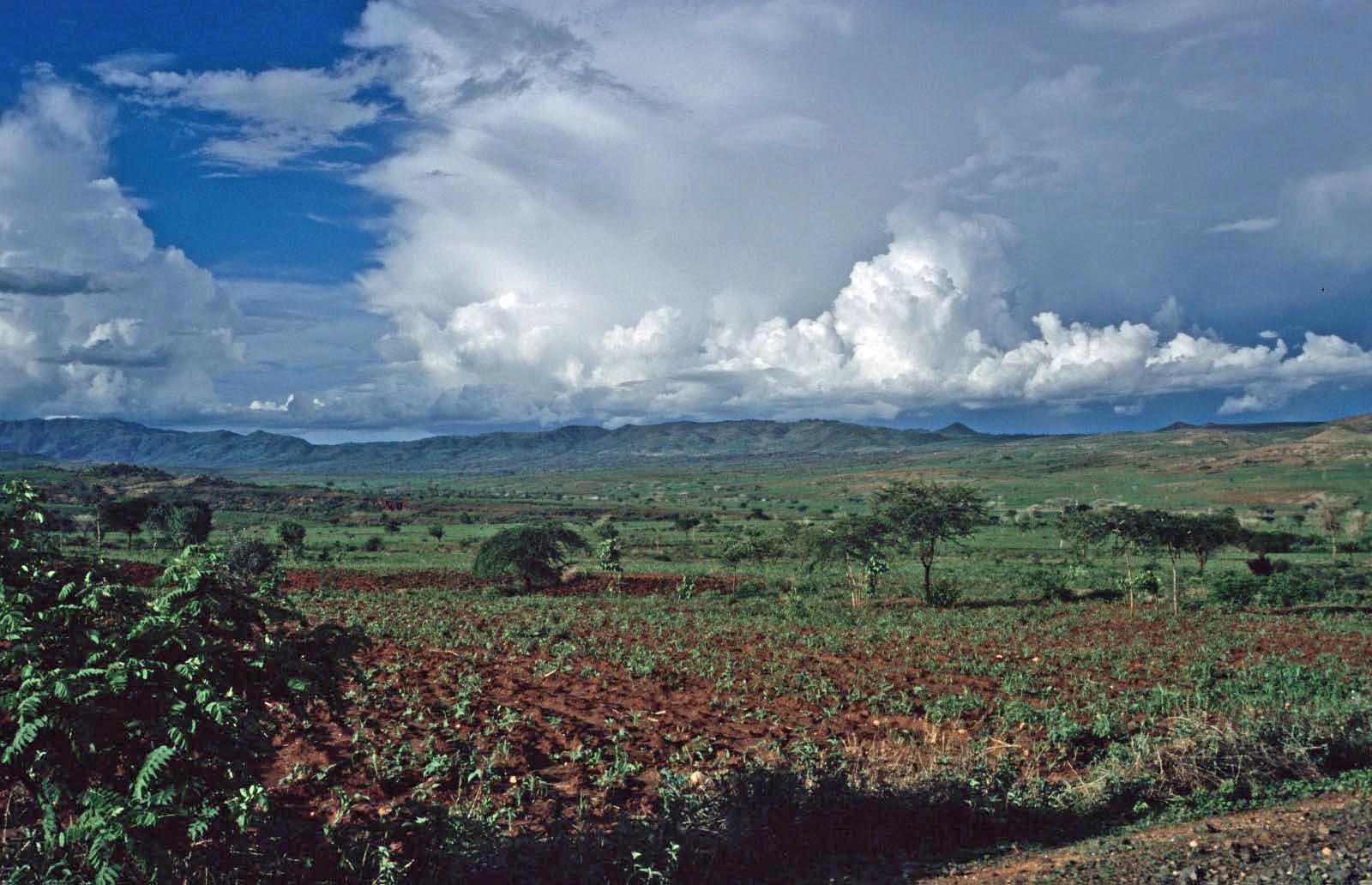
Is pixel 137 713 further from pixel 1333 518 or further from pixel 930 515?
pixel 1333 518

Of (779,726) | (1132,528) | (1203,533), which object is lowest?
(779,726)

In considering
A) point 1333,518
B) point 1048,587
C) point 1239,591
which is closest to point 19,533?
point 1048,587

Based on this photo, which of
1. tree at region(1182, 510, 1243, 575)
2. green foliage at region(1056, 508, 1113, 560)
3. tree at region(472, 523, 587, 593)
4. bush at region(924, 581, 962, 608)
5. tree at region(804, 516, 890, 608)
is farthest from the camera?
tree at region(472, 523, 587, 593)

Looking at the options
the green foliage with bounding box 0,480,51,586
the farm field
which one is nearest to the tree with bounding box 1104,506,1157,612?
the farm field

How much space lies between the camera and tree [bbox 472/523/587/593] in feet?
123

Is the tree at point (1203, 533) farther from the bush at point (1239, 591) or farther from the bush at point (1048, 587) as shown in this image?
the bush at point (1048, 587)

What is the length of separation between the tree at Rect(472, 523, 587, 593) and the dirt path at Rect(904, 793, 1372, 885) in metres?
31.3

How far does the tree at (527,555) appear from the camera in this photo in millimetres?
37562

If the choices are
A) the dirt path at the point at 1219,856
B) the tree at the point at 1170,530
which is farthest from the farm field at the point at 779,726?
the tree at the point at 1170,530

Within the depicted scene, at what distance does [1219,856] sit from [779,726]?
6588 millimetres

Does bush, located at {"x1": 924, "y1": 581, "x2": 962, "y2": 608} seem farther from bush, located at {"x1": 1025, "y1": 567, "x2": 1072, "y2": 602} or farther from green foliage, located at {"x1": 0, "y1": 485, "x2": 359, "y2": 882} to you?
green foliage, located at {"x1": 0, "y1": 485, "x2": 359, "y2": 882}

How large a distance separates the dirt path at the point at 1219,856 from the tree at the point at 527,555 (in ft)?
103

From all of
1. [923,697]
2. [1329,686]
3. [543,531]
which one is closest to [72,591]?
[923,697]

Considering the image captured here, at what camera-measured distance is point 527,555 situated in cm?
3784
